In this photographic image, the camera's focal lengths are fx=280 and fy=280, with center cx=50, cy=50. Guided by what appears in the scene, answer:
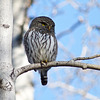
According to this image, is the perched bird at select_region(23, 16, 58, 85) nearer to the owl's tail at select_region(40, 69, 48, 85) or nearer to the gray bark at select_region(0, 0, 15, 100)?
the owl's tail at select_region(40, 69, 48, 85)

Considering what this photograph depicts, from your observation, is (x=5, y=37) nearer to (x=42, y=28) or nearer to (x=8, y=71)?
(x=8, y=71)

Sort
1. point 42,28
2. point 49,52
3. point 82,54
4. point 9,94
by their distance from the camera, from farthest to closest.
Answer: point 82,54 → point 42,28 → point 49,52 → point 9,94

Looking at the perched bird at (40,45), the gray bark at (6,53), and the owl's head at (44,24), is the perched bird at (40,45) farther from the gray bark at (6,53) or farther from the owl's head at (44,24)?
the gray bark at (6,53)

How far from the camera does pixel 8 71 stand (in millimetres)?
1943

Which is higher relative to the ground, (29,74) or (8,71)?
(29,74)

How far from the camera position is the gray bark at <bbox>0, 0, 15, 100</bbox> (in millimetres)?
1857

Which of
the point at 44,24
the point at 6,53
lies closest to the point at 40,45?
the point at 44,24

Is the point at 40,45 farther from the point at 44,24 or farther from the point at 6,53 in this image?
the point at 6,53

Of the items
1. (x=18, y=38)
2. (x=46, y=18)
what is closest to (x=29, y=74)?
(x=18, y=38)

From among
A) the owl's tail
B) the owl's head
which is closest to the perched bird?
the owl's head

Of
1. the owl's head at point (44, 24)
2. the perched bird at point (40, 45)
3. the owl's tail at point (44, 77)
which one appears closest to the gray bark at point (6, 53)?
the perched bird at point (40, 45)

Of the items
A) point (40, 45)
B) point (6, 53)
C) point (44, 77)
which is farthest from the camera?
point (44, 77)

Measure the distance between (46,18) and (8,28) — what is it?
155 cm

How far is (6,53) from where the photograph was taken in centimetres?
203
